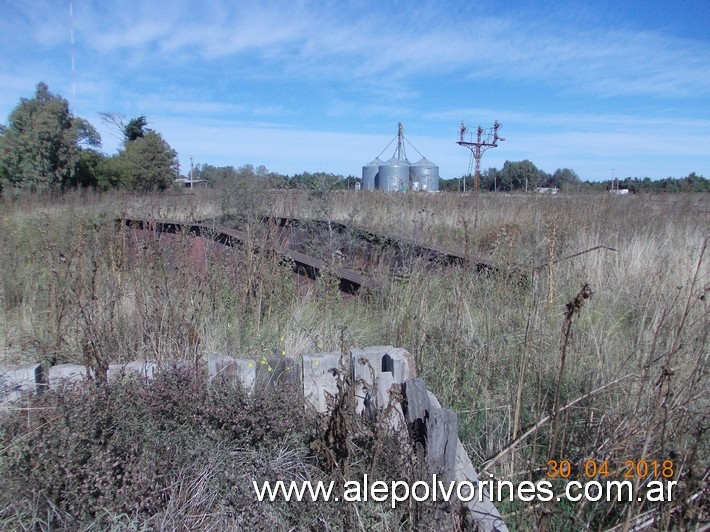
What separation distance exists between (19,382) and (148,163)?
2783 cm

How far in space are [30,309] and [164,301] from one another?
1.30 m

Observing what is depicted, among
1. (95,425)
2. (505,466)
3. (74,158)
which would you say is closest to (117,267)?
(95,425)

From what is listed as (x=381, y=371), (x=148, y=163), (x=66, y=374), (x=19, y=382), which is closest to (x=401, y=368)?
(x=381, y=371)

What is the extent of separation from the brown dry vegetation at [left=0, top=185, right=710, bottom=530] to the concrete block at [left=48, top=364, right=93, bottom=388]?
0.09m

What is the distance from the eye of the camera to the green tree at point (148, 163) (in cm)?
2723

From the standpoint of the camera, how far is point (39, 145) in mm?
21750

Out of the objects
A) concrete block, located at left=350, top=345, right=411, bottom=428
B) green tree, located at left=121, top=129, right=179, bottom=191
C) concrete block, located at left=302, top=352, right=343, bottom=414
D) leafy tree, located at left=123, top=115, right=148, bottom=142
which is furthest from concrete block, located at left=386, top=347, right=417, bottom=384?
leafy tree, located at left=123, top=115, right=148, bottom=142

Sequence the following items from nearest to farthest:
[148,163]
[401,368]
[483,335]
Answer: [401,368], [483,335], [148,163]

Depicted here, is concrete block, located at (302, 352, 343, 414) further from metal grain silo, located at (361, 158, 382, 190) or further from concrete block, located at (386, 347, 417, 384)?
metal grain silo, located at (361, 158, 382, 190)

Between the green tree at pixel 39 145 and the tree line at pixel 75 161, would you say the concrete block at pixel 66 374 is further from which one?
the green tree at pixel 39 145

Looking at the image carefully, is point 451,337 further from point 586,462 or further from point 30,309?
point 30,309

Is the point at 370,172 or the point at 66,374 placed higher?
the point at 370,172

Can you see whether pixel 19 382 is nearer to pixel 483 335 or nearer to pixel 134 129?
pixel 483 335

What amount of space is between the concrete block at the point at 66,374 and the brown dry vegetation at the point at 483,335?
0.30 feet
